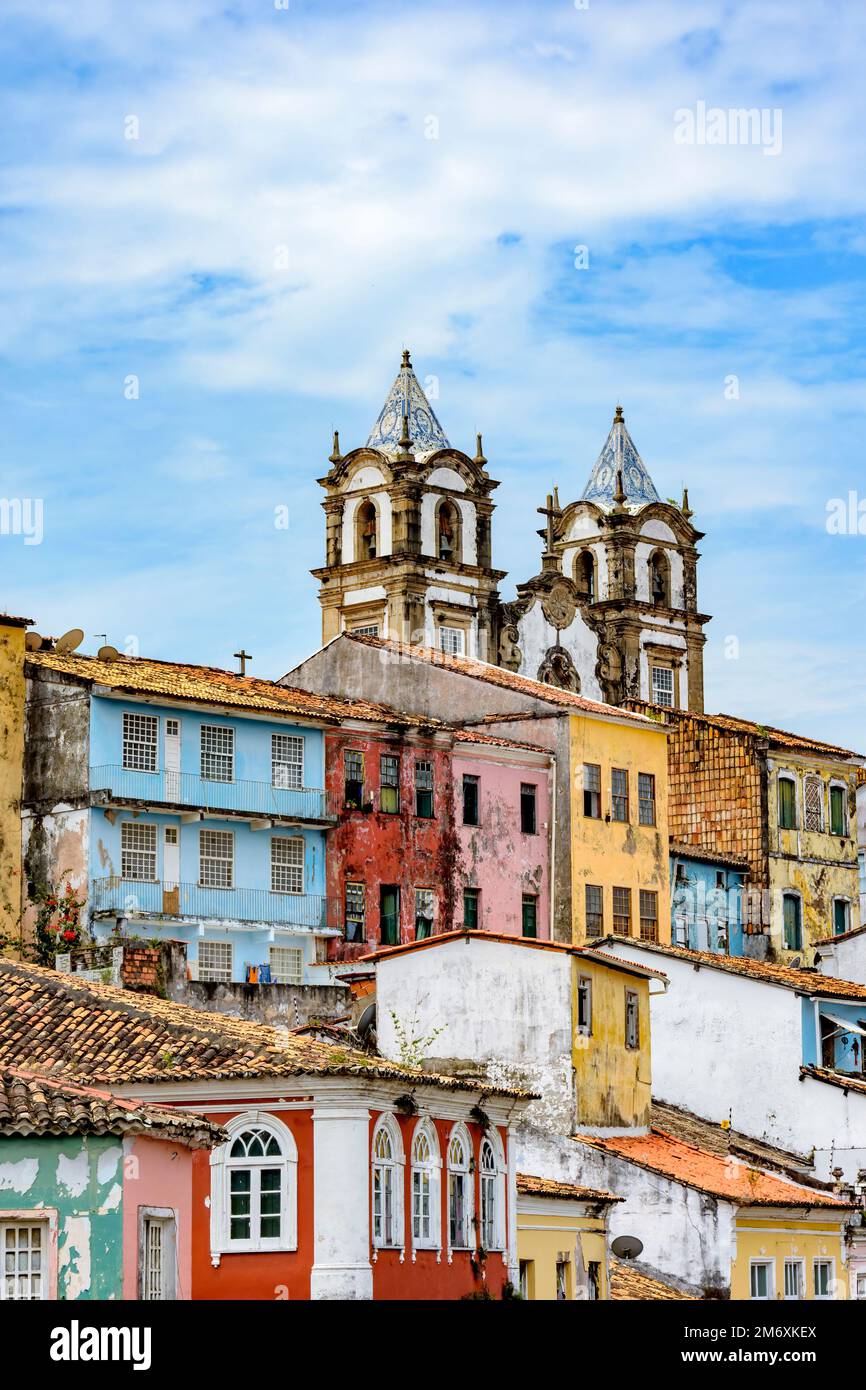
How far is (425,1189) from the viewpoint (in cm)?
3606

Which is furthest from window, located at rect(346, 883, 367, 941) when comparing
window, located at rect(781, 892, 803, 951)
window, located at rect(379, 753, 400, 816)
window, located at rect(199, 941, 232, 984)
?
window, located at rect(781, 892, 803, 951)

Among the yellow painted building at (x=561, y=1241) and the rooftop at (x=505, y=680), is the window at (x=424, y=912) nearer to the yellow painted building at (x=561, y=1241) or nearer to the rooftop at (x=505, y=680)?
the rooftop at (x=505, y=680)

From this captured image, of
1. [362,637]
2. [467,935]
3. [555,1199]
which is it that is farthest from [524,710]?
[555,1199]

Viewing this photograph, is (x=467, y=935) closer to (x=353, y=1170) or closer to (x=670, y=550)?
(x=353, y=1170)

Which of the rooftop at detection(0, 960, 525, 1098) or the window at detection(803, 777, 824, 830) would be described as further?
the window at detection(803, 777, 824, 830)

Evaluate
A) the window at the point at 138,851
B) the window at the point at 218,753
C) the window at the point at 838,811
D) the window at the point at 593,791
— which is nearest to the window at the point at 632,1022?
the window at the point at 138,851

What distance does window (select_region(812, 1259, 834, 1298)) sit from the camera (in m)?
48.3

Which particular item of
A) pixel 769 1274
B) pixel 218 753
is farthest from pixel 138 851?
pixel 769 1274

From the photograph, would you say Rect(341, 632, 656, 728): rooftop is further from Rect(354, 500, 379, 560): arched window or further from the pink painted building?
Rect(354, 500, 379, 560): arched window

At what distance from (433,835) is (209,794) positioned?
734 cm

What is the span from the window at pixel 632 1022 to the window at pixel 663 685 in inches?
2014

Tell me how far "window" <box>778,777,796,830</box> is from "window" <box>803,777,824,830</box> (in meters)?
0.51
